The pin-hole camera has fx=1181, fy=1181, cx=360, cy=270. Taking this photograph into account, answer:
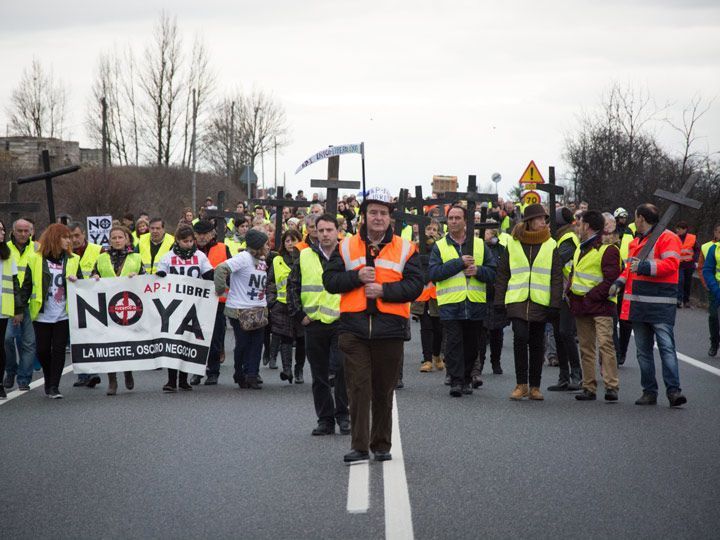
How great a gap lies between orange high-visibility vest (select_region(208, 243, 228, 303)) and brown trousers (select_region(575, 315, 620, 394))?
4965 millimetres

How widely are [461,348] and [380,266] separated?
4273 millimetres

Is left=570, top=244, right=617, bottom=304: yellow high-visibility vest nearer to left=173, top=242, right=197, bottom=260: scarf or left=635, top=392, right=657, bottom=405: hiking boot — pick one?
left=635, top=392, right=657, bottom=405: hiking boot

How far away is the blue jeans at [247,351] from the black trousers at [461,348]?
234 centimetres

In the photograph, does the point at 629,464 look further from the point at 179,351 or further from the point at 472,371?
the point at 179,351

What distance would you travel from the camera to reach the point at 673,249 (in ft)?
40.2

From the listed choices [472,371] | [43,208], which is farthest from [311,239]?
[43,208]

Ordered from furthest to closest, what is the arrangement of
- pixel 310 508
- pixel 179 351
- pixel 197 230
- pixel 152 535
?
pixel 197 230
pixel 179 351
pixel 310 508
pixel 152 535

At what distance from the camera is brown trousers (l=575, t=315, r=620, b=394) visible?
12.8m

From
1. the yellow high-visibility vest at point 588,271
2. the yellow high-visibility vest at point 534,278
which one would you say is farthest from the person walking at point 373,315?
the yellow high-visibility vest at point 588,271

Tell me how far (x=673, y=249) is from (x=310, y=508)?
20.3 feet

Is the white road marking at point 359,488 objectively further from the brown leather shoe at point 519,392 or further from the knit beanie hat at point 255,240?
the knit beanie hat at point 255,240

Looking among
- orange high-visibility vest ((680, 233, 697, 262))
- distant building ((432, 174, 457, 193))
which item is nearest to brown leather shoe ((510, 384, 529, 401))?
orange high-visibility vest ((680, 233, 697, 262))

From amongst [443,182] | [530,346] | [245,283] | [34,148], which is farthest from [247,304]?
[34,148]

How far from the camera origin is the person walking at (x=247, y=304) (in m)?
14.0
